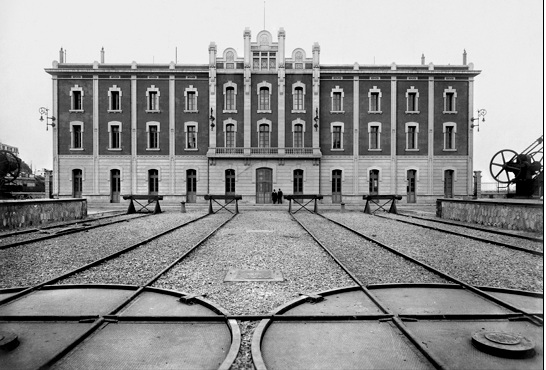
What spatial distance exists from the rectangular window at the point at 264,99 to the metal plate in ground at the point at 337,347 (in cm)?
2835

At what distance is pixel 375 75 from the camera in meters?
31.0

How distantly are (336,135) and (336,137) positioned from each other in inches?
7.2

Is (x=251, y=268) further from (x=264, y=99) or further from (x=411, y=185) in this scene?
(x=411, y=185)

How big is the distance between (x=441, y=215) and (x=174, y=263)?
47.2 feet

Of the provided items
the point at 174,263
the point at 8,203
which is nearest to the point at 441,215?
the point at 174,263

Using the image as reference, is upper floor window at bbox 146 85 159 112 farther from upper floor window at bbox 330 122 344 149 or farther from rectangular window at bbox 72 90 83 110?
upper floor window at bbox 330 122 344 149

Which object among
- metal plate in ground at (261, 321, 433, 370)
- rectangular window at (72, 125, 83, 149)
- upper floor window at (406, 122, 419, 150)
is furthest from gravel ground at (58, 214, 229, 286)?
upper floor window at (406, 122, 419, 150)

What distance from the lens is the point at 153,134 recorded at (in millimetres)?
30906

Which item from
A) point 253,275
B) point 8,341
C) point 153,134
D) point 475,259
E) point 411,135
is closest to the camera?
point 8,341

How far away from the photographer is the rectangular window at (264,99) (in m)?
30.7

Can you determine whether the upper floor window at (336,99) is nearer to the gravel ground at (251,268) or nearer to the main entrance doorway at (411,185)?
the main entrance doorway at (411,185)

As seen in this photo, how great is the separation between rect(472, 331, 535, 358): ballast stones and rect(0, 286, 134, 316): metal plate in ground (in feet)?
13.1

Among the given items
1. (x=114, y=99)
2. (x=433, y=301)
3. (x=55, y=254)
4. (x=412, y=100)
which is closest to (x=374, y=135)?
(x=412, y=100)

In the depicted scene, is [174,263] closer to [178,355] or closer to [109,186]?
[178,355]
